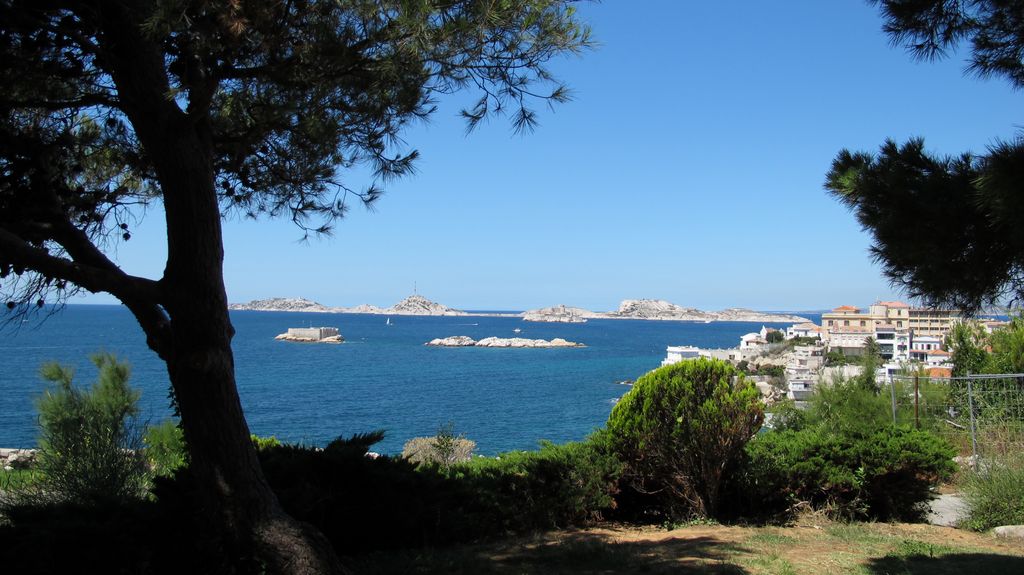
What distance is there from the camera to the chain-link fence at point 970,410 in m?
7.64

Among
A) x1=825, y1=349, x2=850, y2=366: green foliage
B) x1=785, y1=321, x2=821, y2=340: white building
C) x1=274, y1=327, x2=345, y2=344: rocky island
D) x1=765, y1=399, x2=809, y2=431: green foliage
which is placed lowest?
x1=274, y1=327, x2=345, y2=344: rocky island

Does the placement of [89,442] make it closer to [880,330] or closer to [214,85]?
[214,85]

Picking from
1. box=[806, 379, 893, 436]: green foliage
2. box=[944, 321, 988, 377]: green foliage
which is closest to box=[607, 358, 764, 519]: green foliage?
box=[806, 379, 893, 436]: green foliage

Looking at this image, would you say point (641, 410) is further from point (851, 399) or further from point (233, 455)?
point (851, 399)

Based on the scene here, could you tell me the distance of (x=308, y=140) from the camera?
4.90m

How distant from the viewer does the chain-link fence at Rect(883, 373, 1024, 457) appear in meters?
7.64

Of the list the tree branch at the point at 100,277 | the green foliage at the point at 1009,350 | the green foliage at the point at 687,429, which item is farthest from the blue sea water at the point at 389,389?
the green foliage at the point at 1009,350

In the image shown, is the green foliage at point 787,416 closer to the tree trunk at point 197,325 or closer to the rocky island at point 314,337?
the tree trunk at point 197,325

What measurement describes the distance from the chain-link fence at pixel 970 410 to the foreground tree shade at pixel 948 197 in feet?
15.7

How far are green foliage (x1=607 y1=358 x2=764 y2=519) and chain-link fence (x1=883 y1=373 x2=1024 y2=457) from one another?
110 inches

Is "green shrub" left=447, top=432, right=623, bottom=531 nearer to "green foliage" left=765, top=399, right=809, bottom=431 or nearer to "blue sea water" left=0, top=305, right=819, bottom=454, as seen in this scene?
"blue sea water" left=0, top=305, right=819, bottom=454

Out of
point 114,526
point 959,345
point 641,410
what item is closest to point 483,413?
point 959,345

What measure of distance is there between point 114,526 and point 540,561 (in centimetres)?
261

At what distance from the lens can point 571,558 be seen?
16.0ft
